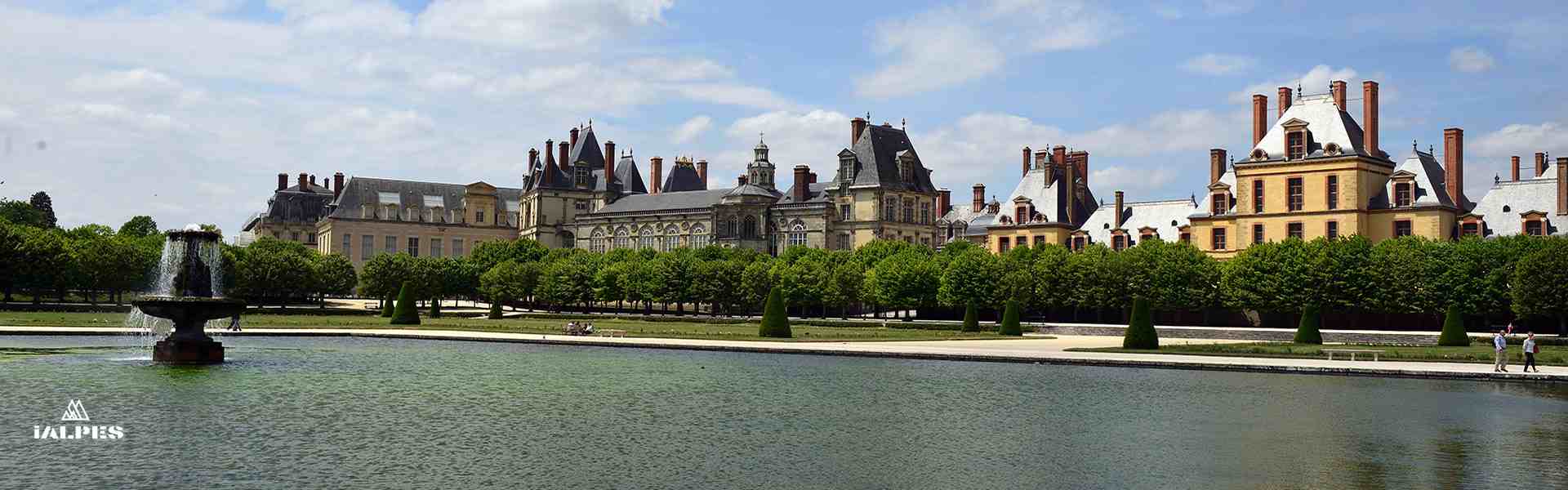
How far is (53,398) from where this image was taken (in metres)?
23.5

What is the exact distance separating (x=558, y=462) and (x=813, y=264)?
2547 inches

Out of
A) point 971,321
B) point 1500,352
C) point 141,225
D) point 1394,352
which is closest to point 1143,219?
point 971,321

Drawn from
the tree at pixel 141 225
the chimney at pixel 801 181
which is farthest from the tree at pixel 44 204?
the chimney at pixel 801 181

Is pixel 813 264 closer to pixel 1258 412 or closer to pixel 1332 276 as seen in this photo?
pixel 1332 276

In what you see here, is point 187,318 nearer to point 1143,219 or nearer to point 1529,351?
point 1529,351

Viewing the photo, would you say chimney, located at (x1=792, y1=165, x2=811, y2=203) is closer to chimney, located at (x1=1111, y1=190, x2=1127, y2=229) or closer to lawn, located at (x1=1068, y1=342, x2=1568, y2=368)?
chimney, located at (x1=1111, y1=190, x2=1127, y2=229)

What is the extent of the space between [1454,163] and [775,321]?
3955 cm

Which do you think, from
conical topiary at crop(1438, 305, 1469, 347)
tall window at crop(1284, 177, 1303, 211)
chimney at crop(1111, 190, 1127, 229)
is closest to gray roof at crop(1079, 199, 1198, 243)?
chimney at crop(1111, 190, 1127, 229)

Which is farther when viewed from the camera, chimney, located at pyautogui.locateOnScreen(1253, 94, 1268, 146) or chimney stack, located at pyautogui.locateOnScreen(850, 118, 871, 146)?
chimney stack, located at pyautogui.locateOnScreen(850, 118, 871, 146)

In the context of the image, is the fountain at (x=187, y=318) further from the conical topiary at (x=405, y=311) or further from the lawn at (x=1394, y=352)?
the conical topiary at (x=405, y=311)

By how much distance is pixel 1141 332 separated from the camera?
141 ft

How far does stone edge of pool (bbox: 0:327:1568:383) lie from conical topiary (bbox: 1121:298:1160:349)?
3.93 metres

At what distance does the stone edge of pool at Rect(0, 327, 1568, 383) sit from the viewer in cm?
3203

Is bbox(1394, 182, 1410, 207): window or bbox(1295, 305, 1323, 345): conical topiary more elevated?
bbox(1394, 182, 1410, 207): window
